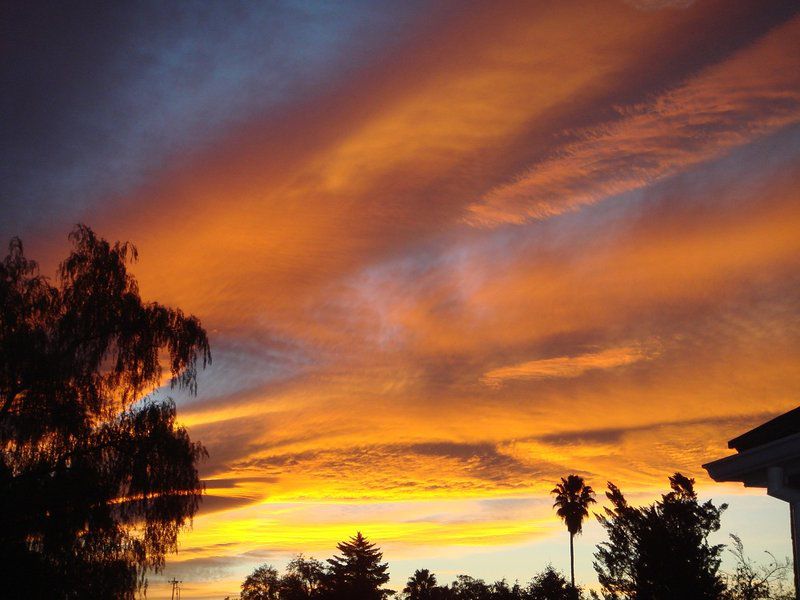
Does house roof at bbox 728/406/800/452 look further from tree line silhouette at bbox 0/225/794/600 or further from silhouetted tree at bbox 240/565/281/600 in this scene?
silhouetted tree at bbox 240/565/281/600

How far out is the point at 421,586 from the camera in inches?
4131

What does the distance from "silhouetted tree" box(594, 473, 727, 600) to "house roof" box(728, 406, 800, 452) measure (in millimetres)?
12700


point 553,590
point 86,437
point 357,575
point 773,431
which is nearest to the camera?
point 773,431

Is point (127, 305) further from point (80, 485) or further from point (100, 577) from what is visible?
→ point (100, 577)

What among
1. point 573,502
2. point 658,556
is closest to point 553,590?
point 573,502

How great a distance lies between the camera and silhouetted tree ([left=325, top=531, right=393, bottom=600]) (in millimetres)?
94312

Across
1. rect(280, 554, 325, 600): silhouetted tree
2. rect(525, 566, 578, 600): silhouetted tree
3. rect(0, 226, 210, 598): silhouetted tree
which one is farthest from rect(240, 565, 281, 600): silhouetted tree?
rect(0, 226, 210, 598): silhouetted tree

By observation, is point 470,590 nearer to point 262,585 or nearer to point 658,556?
point 262,585

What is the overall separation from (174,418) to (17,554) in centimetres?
511

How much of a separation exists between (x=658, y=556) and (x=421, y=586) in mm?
92860

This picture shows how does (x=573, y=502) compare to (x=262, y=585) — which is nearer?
(x=573, y=502)

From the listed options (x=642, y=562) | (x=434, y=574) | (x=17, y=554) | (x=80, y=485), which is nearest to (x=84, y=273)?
(x=80, y=485)

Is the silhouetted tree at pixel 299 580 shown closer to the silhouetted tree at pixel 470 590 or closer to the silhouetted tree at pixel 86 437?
the silhouetted tree at pixel 470 590

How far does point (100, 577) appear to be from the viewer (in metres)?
17.8
